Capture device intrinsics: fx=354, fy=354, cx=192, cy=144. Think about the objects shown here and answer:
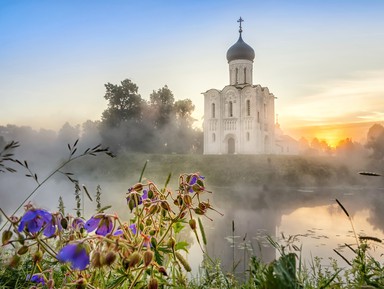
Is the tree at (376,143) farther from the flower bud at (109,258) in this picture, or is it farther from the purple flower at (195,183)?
the flower bud at (109,258)

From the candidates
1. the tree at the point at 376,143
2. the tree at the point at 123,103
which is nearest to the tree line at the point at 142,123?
the tree at the point at 123,103

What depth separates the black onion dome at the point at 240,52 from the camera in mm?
41406

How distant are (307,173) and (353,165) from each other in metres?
5.53

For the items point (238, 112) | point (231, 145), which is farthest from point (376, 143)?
point (231, 145)

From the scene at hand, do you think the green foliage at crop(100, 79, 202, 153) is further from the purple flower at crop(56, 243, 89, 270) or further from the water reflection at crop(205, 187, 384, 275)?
the purple flower at crop(56, 243, 89, 270)

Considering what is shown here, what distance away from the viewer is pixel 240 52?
1624 inches

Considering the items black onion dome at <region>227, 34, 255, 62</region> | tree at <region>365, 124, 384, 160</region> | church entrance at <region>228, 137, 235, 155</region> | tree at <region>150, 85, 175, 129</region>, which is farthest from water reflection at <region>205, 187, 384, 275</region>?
tree at <region>150, 85, 175, 129</region>

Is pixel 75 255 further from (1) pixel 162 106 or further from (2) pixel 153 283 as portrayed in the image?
(1) pixel 162 106

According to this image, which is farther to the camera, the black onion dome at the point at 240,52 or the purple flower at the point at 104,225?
the black onion dome at the point at 240,52

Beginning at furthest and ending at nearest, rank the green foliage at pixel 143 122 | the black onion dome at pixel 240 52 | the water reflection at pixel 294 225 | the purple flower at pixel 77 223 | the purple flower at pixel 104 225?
1. the green foliage at pixel 143 122
2. the black onion dome at pixel 240 52
3. the water reflection at pixel 294 225
4. the purple flower at pixel 77 223
5. the purple flower at pixel 104 225

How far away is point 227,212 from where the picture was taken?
54.6ft

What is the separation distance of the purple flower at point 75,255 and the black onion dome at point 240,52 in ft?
138

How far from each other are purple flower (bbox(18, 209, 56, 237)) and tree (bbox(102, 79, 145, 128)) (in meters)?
42.8

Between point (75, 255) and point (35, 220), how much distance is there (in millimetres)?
255
